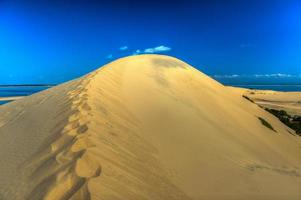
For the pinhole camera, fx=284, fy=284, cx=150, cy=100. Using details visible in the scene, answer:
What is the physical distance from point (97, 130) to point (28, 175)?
1271mm

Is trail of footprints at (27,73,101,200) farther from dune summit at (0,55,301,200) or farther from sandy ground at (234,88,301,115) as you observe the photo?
sandy ground at (234,88,301,115)

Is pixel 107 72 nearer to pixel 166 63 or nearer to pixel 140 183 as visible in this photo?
pixel 166 63

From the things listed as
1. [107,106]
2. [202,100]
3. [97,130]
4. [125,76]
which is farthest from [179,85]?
[97,130]

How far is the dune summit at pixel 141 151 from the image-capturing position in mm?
3357

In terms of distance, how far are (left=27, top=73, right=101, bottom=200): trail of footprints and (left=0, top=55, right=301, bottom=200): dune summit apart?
0.01 metres

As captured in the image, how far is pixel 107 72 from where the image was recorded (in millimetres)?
9352

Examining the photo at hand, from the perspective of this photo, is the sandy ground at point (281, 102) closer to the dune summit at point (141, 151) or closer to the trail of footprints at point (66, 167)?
the dune summit at point (141, 151)

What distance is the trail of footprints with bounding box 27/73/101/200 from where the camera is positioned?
2.94 m

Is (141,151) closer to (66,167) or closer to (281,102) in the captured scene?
(66,167)

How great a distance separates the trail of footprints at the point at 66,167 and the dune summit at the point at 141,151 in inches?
0.5

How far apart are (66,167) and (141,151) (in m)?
1.41

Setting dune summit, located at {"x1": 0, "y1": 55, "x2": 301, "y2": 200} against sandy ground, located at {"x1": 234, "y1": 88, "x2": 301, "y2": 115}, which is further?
sandy ground, located at {"x1": 234, "y1": 88, "x2": 301, "y2": 115}

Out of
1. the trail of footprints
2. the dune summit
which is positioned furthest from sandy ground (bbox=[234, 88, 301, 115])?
the trail of footprints

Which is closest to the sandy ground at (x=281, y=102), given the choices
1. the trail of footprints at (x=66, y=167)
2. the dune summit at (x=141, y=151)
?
Answer: the dune summit at (x=141, y=151)
